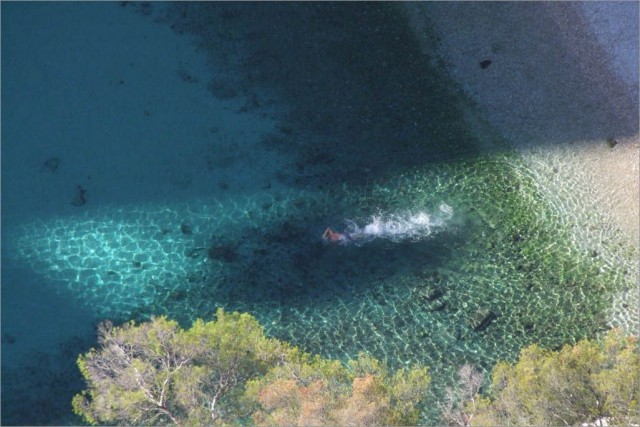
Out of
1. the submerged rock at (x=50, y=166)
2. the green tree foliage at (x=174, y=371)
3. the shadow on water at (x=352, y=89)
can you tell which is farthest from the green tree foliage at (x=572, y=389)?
the submerged rock at (x=50, y=166)

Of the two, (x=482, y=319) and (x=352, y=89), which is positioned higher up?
(x=352, y=89)

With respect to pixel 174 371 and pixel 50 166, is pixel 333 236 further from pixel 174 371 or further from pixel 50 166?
pixel 50 166

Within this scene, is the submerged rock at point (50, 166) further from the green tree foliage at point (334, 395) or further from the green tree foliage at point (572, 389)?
the green tree foliage at point (572, 389)

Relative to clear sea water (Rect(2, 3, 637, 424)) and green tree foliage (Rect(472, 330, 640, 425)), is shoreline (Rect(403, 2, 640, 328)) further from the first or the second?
green tree foliage (Rect(472, 330, 640, 425))

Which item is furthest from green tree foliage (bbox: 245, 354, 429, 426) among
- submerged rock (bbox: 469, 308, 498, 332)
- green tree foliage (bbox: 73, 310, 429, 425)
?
submerged rock (bbox: 469, 308, 498, 332)

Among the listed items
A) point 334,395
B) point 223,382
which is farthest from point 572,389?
point 223,382

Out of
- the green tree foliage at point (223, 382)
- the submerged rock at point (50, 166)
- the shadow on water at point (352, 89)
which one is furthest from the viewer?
the shadow on water at point (352, 89)

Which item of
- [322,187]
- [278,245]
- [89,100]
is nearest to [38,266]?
[89,100]

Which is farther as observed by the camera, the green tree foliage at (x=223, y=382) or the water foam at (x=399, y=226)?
the water foam at (x=399, y=226)
